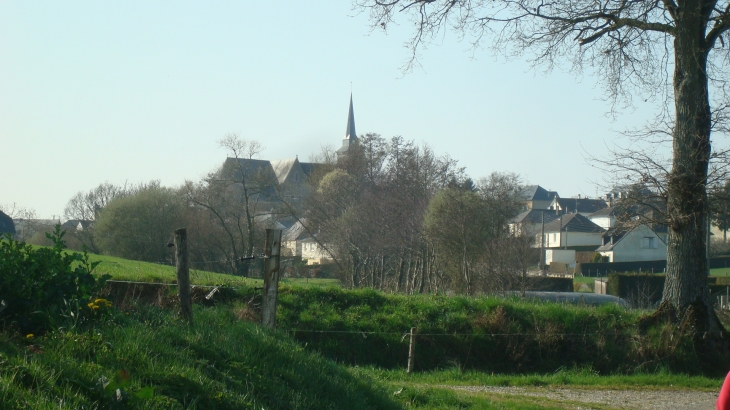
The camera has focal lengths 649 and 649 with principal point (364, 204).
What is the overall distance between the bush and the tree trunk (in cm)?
1172

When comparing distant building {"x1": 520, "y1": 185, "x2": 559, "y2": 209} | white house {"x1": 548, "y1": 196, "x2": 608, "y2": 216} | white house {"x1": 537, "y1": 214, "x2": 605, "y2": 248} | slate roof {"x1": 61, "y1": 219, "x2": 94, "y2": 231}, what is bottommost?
slate roof {"x1": 61, "y1": 219, "x2": 94, "y2": 231}

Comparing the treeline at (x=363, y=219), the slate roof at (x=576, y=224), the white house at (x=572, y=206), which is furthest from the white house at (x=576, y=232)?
the treeline at (x=363, y=219)

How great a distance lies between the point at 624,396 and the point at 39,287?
9161mm

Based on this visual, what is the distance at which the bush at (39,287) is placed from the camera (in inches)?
211

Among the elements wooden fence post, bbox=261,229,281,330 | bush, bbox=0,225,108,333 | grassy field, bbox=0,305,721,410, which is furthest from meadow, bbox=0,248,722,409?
wooden fence post, bbox=261,229,281,330

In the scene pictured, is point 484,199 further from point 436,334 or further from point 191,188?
point 191,188

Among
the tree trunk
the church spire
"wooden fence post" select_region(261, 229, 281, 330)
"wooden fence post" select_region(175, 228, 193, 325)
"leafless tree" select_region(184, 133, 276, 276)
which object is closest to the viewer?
"wooden fence post" select_region(175, 228, 193, 325)

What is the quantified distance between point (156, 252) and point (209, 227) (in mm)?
3912

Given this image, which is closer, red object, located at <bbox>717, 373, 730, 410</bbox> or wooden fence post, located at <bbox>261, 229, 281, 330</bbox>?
red object, located at <bbox>717, 373, 730, 410</bbox>

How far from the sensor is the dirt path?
33.2ft

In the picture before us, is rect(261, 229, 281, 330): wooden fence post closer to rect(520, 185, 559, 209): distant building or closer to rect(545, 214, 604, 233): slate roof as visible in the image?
rect(545, 214, 604, 233): slate roof

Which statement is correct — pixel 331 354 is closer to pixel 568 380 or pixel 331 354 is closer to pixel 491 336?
pixel 491 336

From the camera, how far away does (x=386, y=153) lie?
4809cm

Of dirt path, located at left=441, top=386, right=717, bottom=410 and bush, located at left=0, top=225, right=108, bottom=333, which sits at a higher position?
bush, located at left=0, top=225, right=108, bottom=333
